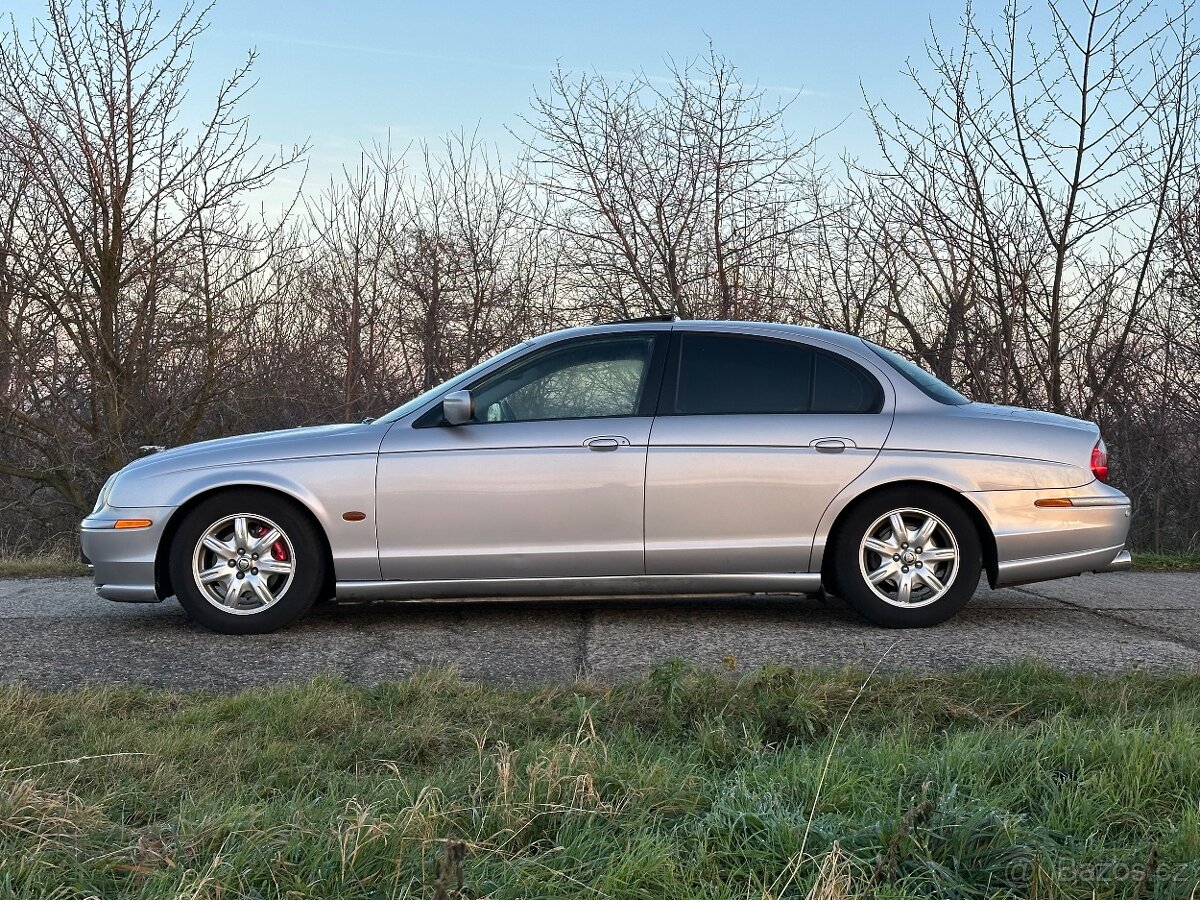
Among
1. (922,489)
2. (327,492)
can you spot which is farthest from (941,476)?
(327,492)

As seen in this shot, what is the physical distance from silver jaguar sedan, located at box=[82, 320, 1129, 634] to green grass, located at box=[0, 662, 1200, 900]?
1.77 m

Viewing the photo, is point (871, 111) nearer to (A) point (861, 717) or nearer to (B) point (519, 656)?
(B) point (519, 656)

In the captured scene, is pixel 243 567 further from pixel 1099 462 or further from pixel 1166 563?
pixel 1166 563

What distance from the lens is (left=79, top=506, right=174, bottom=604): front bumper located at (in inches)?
225

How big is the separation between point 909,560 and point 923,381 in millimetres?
973

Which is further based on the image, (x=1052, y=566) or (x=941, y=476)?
(x=1052, y=566)

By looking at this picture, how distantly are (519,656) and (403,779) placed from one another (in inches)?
88.4

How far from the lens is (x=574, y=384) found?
5.98 m

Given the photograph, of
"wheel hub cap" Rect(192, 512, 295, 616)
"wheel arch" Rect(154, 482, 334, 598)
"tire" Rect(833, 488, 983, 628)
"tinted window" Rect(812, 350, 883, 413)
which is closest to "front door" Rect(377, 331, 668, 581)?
"wheel arch" Rect(154, 482, 334, 598)

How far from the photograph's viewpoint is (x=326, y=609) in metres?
6.59

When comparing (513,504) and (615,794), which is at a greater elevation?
(513,504)

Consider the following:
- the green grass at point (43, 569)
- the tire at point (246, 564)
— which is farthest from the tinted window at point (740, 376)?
the green grass at point (43, 569)

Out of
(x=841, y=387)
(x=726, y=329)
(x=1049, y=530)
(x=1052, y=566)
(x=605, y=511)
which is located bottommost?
(x=1052, y=566)

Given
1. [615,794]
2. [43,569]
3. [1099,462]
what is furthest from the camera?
[43,569]
